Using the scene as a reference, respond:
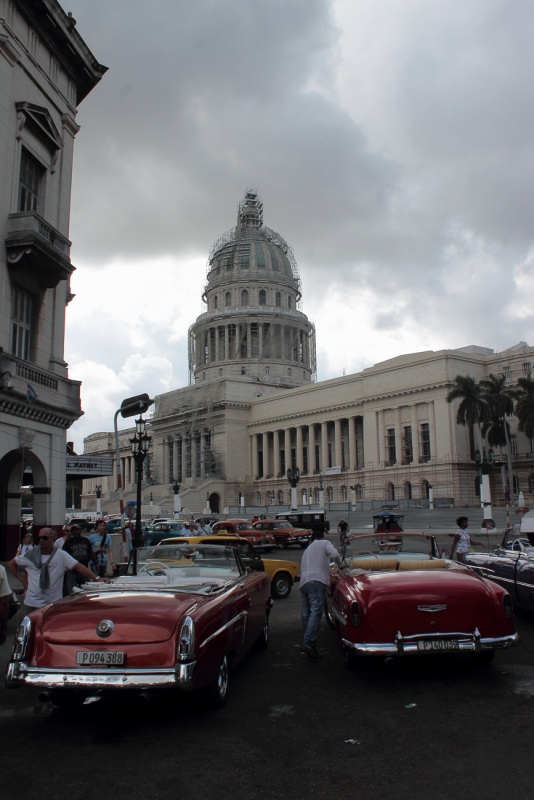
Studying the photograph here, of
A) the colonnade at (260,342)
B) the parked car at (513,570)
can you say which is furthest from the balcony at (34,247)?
the colonnade at (260,342)

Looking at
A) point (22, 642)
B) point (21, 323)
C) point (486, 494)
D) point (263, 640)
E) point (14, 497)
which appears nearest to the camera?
point (22, 642)

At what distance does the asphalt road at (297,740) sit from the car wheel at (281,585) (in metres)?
8.16

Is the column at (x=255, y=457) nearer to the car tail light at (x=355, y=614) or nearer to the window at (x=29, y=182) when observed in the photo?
the window at (x=29, y=182)

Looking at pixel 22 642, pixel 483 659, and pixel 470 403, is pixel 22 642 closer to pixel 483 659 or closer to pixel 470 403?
pixel 483 659

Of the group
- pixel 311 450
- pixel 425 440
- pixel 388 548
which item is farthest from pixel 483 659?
pixel 311 450

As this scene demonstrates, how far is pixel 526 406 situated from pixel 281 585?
4984 cm

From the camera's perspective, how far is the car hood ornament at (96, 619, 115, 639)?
5.90 meters

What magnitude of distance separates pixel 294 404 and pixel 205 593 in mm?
81493

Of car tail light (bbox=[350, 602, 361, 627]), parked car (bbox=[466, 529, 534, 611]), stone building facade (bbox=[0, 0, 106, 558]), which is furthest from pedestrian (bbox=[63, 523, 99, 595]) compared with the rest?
parked car (bbox=[466, 529, 534, 611])

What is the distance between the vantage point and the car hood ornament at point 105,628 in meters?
5.90

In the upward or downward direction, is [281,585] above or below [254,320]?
below

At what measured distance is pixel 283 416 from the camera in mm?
89438

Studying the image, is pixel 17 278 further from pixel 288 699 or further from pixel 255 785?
pixel 255 785

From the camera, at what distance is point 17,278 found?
17.0 metres
